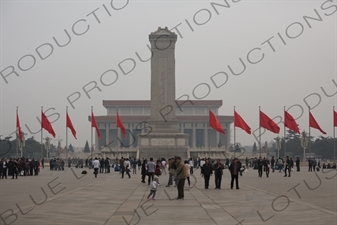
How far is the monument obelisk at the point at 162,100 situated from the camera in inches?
3280

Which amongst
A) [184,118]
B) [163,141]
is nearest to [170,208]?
[163,141]

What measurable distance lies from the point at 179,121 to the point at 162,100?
5489cm

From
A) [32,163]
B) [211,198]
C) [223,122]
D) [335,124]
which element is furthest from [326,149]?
[211,198]

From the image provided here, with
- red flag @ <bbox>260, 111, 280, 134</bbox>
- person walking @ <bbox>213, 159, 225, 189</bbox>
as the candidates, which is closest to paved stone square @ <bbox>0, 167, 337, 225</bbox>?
person walking @ <bbox>213, 159, 225, 189</bbox>

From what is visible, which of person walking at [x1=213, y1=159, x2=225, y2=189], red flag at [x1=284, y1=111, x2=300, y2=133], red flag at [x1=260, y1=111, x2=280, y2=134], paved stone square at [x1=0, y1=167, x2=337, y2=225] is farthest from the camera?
red flag at [x1=260, y1=111, x2=280, y2=134]

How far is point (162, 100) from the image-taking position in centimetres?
8519

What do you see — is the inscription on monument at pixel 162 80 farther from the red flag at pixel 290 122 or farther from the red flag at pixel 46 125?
the red flag at pixel 46 125

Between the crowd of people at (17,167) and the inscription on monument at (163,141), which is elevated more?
the inscription on monument at (163,141)

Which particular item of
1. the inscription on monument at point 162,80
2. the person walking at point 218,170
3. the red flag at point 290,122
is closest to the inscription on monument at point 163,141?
the inscription on monument at point 162,80

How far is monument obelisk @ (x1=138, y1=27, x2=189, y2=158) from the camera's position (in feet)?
273

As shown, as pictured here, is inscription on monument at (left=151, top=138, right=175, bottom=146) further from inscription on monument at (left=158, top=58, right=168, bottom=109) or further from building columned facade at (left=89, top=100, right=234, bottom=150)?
building columned facade at (left=89, top=100, right=234, bottom=150)

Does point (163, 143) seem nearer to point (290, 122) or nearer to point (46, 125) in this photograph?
point (46, 125)

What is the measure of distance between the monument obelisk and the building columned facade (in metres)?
46.6

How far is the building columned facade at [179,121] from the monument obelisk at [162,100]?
4660 cm
